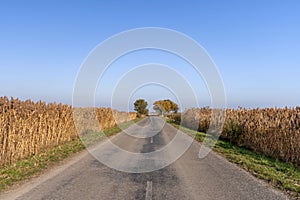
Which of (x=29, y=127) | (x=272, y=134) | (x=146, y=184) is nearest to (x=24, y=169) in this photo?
(x=29, y=127)

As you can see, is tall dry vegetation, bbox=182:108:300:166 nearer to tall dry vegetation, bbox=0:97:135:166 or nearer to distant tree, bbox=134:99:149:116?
tall dry vegetation, bbox=0:97:135:166

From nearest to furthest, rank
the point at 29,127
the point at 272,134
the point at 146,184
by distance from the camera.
Result: the point at 146,184, the point at 29,127, the point at 272,134

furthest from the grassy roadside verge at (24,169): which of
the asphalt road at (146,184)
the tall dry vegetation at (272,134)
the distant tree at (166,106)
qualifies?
the distant tree at (166,106)

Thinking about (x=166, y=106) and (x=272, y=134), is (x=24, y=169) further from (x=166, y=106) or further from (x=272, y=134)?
(x=166, y=106)

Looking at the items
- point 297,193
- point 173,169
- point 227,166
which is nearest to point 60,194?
point 173,169

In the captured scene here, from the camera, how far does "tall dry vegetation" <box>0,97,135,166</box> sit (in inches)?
423

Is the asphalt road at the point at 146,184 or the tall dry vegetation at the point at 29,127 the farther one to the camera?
the tall dry vegetation at the point at 29,127

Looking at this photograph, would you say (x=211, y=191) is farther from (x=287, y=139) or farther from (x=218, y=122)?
(x=218, y=122)

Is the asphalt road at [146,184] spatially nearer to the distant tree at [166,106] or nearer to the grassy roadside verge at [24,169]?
the grassy roadside verge at [24,169]

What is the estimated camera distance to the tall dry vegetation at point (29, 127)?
10748mm

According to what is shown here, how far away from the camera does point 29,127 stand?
12.7m

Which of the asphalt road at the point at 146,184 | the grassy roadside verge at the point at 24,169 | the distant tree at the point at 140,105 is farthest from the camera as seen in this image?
the distant tree at the point at 140,105

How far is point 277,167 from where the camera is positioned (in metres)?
10.5

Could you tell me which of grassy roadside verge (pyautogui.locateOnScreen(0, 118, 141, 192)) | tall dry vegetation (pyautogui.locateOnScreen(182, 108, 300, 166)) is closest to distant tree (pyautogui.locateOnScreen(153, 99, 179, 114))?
tall dry vegetation (pyautogui.locateOnScreen(182, 108, 300, 166))
